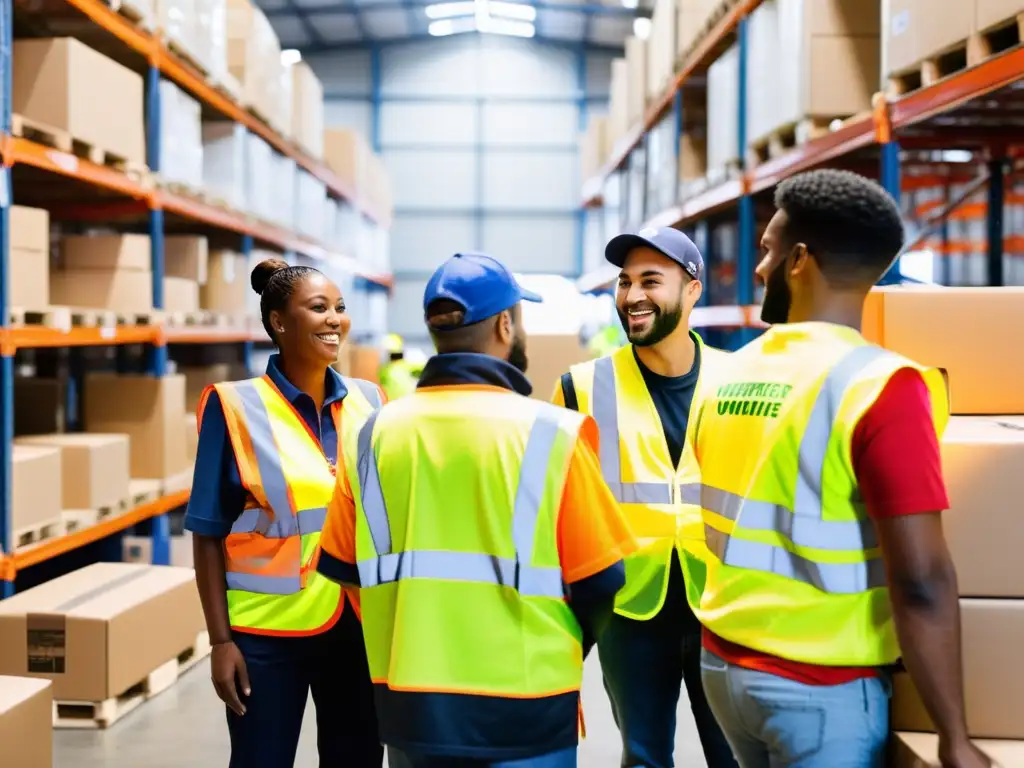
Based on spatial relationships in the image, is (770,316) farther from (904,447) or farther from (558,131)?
(558,131)

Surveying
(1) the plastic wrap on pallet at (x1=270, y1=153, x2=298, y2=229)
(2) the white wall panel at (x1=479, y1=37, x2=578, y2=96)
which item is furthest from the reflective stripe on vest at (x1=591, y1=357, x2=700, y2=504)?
(2) the white wall panel at (x1=479, y1=37, x2=578, y2=96)

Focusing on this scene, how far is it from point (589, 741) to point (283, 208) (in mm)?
7104

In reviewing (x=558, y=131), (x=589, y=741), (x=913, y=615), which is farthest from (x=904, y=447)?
(x=558, y=131)

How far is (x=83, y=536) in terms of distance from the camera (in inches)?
228

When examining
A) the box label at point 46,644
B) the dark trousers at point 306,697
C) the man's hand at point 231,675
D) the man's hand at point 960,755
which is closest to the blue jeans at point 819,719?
→ the man's hand at point 960,755

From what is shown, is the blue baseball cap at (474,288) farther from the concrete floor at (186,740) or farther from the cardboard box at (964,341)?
the concrete floor at (186,740)

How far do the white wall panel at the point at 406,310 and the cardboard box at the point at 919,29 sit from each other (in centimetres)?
1739

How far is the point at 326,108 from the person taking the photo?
22.5 meters

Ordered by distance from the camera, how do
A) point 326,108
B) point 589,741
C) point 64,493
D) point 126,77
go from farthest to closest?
point 326,108 < point 126,77 < point 64,493 < point 589,741

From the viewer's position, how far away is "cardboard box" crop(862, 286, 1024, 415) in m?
2.55

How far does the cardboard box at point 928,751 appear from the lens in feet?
6.01

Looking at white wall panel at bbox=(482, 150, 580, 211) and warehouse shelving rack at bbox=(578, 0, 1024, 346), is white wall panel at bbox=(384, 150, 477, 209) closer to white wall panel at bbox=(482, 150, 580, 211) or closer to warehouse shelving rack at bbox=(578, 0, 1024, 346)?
white wall panel at bbox=(482, 150, 580, 211)

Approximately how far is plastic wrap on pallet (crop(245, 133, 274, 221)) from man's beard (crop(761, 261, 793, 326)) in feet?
25.2

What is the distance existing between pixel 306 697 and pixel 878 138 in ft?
12.4
